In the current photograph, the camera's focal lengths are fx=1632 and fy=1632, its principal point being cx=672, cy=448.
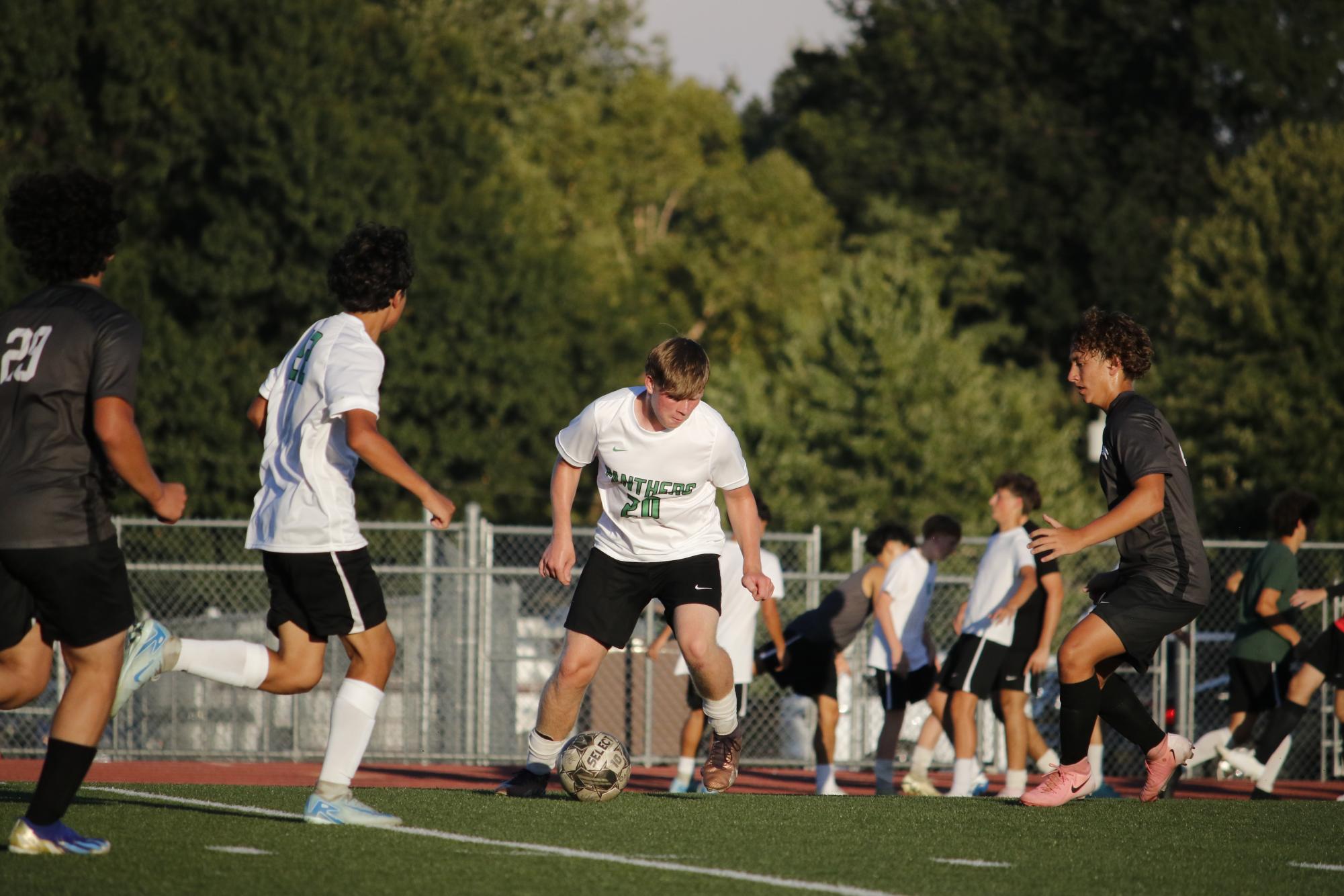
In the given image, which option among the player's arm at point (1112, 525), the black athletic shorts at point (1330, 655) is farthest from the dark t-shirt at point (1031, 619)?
the player's arm at point (1112, 525)

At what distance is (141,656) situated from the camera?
5.60 meters

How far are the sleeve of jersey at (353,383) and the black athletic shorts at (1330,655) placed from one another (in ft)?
23.3

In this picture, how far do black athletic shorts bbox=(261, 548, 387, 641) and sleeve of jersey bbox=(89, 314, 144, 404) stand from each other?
39.6 inches

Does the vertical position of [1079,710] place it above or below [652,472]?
below

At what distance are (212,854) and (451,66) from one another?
3061 cm

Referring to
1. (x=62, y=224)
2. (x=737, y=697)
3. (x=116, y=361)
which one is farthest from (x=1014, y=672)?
(x=62, y=224)

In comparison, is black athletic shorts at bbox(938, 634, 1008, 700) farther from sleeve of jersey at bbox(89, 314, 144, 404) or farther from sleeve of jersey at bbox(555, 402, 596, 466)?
sleeve of jersey at bbox(89, 314, 144, 404)

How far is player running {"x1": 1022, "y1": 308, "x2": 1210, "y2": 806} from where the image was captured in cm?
664

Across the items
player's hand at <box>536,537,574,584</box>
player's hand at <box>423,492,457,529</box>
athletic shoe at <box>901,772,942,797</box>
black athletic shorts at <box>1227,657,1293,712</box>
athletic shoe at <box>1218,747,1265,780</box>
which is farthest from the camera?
athletic shoe at <box>901,772,942,797</box>

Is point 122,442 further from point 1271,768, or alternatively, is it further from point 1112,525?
point 1271,768

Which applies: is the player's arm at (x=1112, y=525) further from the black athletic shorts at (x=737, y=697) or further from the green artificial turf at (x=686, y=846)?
the black athletic shorts at (x=737, y=697)

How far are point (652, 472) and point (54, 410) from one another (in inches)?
104

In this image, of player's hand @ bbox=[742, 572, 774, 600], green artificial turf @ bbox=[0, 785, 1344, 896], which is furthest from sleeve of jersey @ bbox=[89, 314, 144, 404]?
player's hand @ bbox=[742, 572, 774, 600]

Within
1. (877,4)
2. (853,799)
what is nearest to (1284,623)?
(853,799)
